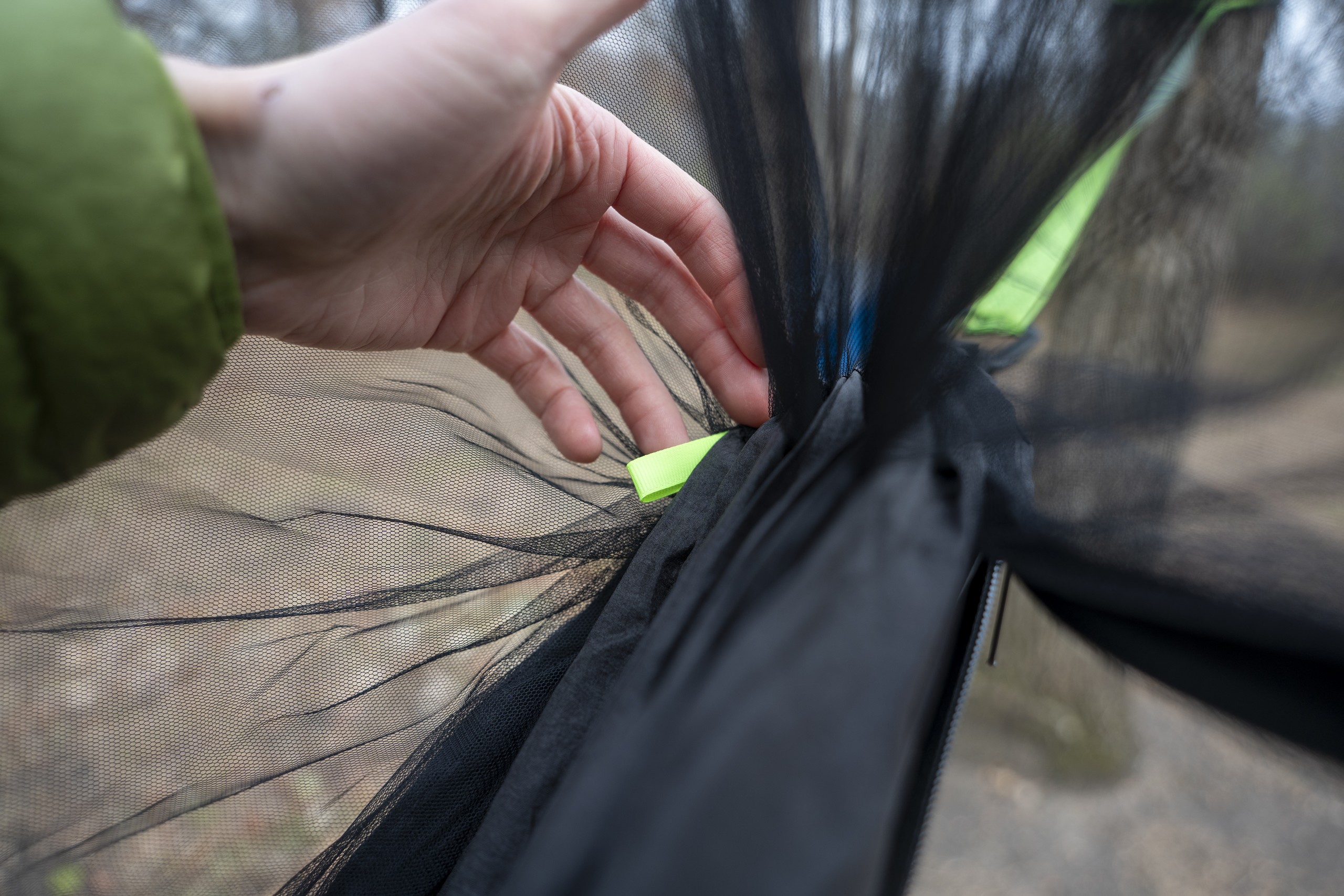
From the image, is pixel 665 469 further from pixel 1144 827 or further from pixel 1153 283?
pixel 1144 827

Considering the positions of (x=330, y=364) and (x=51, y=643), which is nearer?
(x=51, y=643)

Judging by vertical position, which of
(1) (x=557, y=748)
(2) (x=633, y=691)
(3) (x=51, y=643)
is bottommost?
(3) (x=51, y=643)

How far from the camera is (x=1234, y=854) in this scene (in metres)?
1.80

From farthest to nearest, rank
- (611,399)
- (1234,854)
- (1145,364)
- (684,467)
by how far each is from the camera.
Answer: (1234,854), (611,399), (684,467), (1145,364)

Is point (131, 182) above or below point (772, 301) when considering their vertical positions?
above

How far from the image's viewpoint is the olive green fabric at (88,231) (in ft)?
1.62

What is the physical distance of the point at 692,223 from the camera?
2.86ft

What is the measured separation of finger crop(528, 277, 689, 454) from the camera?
992 millimetres

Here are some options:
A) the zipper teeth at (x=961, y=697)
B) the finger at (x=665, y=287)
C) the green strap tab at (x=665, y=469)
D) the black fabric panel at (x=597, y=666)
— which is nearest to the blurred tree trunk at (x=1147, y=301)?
the zipper teeth at (x=961, y=697)

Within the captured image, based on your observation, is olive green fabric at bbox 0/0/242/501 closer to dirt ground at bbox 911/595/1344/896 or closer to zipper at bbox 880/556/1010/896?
zipper at bbox 880/556/1010/896

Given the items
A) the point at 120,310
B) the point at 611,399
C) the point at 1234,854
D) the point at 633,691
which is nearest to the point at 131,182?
the point at 120,310

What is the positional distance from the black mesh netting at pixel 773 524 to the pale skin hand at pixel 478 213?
0.08 metres

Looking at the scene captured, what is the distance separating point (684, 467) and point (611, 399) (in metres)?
0.32

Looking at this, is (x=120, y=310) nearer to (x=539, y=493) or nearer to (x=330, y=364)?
(x=330, y=364)
